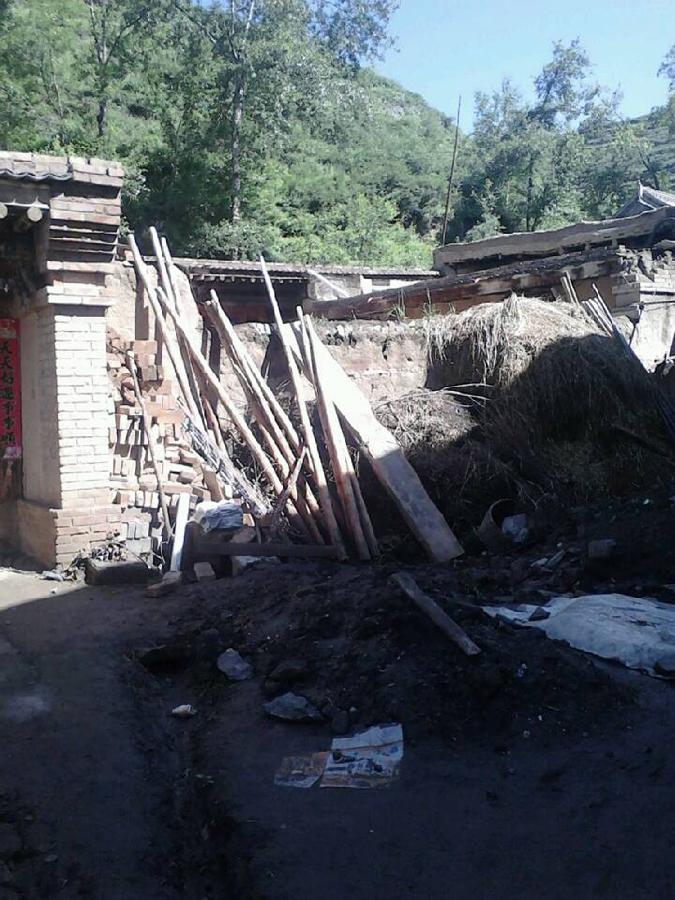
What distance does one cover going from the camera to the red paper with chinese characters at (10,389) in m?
7.91

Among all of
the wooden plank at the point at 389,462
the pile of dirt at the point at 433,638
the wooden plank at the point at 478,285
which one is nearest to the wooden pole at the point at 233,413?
the wooden plank at the point at 389,462

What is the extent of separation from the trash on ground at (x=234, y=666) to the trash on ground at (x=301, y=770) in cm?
100

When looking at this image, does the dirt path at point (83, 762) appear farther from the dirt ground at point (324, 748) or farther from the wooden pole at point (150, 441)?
the wooden pole at point (150, 441)

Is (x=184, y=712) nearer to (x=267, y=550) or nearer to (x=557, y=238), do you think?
(x=267, y=550)

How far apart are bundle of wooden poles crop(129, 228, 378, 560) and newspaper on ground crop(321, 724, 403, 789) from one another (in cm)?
316

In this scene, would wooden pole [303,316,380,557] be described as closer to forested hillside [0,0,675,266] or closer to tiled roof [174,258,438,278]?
tiled roof [174,258,438,278]

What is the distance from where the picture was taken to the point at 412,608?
4.50 m

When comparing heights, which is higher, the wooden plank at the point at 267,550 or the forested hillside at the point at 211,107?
the forested hillside at the point at 211,107

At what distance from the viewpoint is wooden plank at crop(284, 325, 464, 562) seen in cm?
714

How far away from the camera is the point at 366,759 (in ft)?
12.0

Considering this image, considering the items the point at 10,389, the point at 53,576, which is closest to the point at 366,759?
the point at 53,576

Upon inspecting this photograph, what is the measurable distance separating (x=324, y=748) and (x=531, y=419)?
5179 mm

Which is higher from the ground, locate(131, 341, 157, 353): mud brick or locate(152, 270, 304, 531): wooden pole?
locate(131, 341, 157, 353): mud brick

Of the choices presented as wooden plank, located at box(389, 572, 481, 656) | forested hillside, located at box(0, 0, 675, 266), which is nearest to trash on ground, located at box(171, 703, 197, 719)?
wooden plank, located at box(389, 572, 481, 656)
